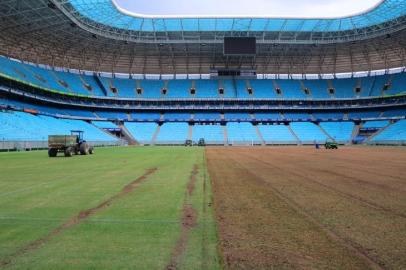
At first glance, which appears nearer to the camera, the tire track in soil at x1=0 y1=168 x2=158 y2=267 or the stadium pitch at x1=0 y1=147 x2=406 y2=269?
the stadium pitch at x1=0 y1=147 x2=406 y2=269

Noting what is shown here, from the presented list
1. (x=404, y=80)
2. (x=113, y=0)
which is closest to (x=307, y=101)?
(x=404, y=80)

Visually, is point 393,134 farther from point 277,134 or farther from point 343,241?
point 343,241

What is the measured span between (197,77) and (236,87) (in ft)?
31.4

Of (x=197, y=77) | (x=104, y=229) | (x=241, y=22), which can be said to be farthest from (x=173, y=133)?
(x=104, y=229)

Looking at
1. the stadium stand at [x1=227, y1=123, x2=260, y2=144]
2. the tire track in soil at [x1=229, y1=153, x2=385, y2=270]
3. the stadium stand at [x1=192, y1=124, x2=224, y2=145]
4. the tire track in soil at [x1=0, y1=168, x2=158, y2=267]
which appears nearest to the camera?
the tire track in soil at [x1=229, y1=153, x2=385, y2=270]

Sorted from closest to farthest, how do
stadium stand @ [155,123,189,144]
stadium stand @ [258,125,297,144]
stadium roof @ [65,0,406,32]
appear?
stadium roof @ [65,0,406,32] → stadium stand @ [258,125,297,144] → stadium stand @ [155,123,189,144]

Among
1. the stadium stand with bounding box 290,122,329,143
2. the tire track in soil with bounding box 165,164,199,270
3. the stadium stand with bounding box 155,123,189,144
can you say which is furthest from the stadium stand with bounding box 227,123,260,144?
the tire track in soil with bounding box 165,164,199,270

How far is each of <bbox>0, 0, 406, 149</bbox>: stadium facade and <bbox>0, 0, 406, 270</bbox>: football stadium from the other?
1.20 feet

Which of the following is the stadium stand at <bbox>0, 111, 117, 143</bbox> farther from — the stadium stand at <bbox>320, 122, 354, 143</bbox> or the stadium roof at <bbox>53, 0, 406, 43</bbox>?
the stadium stand at <bbox>320, 122, 354, 143</bbox>

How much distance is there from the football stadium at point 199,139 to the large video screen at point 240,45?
0.23m

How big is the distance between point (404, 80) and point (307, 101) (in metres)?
18.7

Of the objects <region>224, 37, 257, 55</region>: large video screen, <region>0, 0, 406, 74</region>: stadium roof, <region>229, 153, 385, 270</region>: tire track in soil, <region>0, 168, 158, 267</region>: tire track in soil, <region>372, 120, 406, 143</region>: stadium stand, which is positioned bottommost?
<region>229, 153, 385, 270</region>: tire track in soil

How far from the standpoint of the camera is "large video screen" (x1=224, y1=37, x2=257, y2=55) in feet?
194

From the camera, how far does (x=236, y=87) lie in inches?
3285
